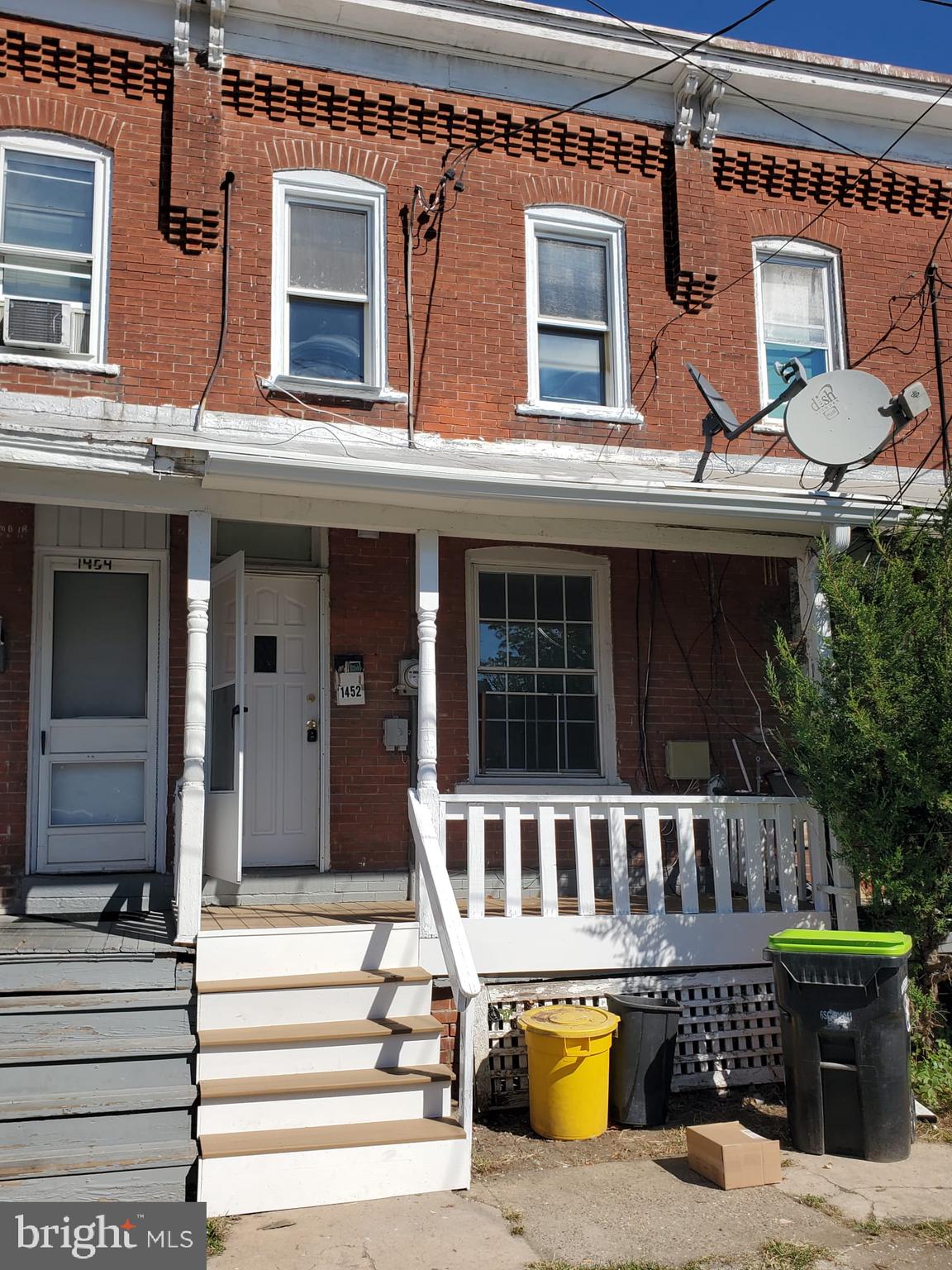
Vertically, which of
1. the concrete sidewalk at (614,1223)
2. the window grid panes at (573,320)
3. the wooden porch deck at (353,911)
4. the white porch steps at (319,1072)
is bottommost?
the concrete sidewalk at (614,1223)

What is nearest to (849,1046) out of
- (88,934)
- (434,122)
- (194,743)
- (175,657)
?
(194,743)

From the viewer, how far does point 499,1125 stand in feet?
21.0

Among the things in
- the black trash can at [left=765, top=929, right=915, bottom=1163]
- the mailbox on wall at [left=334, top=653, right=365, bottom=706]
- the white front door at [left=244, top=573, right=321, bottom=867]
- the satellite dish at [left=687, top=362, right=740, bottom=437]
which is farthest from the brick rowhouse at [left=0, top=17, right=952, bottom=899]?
the black trash can at [left=765, top=929, right=915, bottom=1163]

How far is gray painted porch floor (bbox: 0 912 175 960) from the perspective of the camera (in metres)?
6.15

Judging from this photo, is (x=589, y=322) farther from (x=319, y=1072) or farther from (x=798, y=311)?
(x=319, y=1072)

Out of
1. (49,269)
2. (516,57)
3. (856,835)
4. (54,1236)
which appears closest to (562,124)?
(516,57)

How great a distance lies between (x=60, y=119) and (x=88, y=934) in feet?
19.1

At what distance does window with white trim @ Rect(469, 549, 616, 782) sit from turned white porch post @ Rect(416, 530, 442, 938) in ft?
6.15

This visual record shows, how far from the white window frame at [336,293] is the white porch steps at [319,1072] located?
164 inches

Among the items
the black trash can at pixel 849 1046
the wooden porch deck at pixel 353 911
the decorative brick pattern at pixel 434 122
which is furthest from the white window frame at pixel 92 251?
the black trash can at pixel 849 1046

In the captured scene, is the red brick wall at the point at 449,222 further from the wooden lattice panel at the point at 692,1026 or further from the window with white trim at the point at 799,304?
the wooden lattice panel at the point at 692,1026

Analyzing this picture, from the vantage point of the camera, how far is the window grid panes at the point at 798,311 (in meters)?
10.0

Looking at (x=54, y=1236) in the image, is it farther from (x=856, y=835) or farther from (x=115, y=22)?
(x=115, y=22)

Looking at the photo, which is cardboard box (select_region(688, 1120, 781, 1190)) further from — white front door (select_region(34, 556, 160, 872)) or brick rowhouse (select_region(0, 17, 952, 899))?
white front door (select_region(34, 556, 160, 872))
